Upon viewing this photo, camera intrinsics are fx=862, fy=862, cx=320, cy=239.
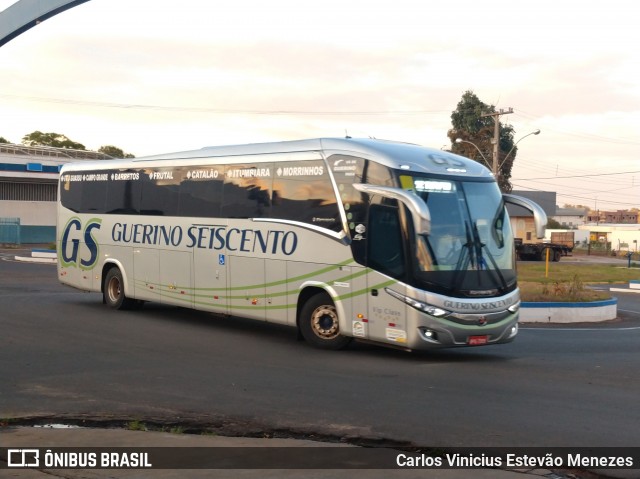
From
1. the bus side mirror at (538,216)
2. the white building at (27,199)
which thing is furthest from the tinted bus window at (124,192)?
the white building at (27,199)

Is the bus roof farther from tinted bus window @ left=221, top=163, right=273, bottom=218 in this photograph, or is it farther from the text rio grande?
the text rio grande

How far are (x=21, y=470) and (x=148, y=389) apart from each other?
370 centimetres

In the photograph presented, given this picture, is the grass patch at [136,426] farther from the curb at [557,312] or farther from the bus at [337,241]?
the curb at [557,312]

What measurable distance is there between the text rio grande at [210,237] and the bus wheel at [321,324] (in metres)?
1.05

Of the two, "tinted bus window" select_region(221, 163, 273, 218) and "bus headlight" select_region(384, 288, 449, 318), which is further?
"tinted bus window" select_region(221, 163, 273, 218)

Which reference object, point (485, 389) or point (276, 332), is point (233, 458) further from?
point (276, 332)

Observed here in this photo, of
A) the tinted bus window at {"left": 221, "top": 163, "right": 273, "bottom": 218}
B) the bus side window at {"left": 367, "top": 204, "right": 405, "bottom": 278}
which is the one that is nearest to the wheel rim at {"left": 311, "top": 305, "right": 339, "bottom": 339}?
the bus side window at {"left": 367, "top": 204, "right": 405, "bottom": 278}

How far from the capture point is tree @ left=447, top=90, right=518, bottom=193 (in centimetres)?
7712

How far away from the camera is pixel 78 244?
21.3 meters

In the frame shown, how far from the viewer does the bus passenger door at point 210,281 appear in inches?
665

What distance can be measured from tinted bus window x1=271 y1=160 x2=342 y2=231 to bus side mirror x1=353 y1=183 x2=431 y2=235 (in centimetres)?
80

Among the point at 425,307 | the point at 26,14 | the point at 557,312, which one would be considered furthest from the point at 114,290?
the point at 557,312

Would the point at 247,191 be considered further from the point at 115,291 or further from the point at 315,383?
the point at 315,383

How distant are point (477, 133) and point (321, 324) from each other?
65.4m
